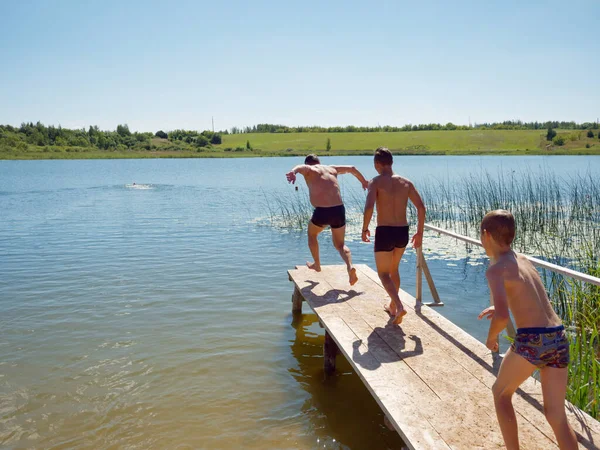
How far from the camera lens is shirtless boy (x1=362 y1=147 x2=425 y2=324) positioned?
5113 mm

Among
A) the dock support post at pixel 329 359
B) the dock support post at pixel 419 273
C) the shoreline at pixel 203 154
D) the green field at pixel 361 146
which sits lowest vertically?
the dock support post at pixel 329 359

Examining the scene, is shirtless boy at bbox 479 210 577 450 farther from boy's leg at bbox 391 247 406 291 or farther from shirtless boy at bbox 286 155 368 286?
shirtless boy at bbox 286 155 368 286

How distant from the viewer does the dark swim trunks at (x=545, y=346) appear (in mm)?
2643

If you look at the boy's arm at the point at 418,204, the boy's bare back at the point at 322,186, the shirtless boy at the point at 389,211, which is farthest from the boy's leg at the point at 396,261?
the boy's bare back at the point at 322,186

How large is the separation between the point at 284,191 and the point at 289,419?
23205 millimetres

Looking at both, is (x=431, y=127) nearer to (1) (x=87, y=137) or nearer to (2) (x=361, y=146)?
(2) (x=361, y=146)

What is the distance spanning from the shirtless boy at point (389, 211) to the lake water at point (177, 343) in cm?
128

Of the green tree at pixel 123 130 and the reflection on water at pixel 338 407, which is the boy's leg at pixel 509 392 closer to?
the reflection on water at pixel 338 407

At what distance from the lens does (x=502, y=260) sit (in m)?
2.72

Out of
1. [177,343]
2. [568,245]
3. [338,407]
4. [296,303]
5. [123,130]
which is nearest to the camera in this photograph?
[338,407]

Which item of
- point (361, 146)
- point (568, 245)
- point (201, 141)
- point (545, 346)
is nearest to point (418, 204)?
point (545, 346)

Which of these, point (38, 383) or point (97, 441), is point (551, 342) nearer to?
point (97, 441)

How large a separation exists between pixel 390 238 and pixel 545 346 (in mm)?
2630

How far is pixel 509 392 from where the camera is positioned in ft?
9.18
